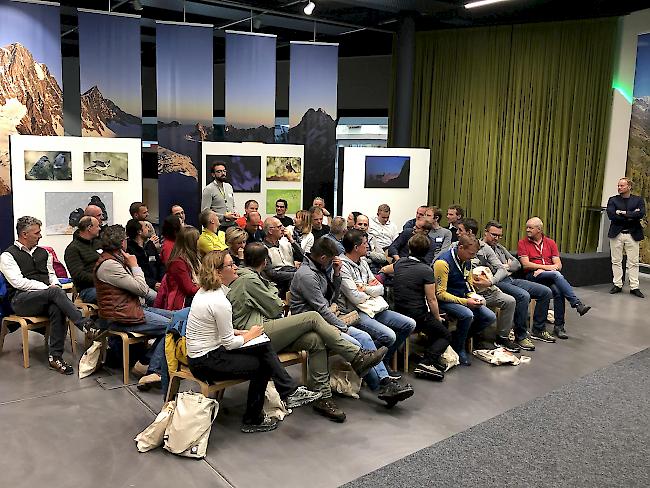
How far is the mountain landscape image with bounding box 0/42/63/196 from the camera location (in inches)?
305

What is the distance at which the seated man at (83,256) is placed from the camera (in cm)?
518

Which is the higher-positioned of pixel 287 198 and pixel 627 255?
pixel 287 198

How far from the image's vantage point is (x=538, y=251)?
6.61 metres

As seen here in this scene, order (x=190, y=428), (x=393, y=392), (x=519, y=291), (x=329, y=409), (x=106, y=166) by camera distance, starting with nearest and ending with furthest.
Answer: (x=190, y=428)
(x=329, y=409)
(x=393, y=392)
(x=519, y=291)
(x=106, y=166)

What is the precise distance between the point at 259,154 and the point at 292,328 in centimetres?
527

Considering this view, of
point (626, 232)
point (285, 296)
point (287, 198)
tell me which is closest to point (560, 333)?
point (285, 296)

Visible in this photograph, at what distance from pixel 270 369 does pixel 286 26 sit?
30.8 ft

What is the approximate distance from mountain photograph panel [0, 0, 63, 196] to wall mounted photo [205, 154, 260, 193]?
226cm

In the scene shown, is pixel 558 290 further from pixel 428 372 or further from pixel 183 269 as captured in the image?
pixel 183 269

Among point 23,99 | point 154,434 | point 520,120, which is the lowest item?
point 154,434

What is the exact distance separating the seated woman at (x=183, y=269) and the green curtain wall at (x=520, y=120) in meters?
7.74

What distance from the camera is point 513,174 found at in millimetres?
10844

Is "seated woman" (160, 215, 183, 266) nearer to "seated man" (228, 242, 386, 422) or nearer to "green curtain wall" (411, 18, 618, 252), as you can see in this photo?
"seated man" (228, 242, 386, 422)

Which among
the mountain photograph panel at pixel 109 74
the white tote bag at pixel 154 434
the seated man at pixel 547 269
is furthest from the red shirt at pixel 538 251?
the mountain photograph panel at pixel 109 74
